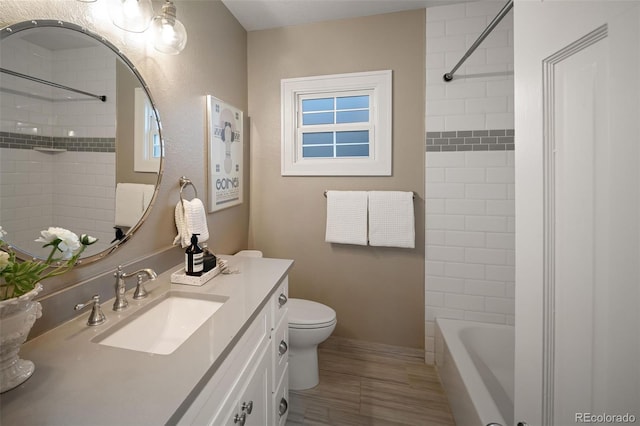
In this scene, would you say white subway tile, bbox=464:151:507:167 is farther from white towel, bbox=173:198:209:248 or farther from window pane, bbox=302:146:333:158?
white towel, bbox=173:198:209:248

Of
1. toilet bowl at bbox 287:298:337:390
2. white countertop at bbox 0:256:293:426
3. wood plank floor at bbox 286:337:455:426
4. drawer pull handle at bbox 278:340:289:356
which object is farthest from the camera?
toilet bowl at bbox 287:298:337:390

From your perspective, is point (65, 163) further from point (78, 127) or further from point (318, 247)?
point (318, 247)

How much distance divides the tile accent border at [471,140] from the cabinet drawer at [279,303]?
4.61ft

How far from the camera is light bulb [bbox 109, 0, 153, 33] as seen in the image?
1.11 m

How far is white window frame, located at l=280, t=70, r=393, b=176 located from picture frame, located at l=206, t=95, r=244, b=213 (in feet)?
1.17

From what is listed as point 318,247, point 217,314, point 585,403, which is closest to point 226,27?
point 318,247

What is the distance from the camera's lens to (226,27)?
2.01m

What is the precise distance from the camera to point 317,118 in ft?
7.56

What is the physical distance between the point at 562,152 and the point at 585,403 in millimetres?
468

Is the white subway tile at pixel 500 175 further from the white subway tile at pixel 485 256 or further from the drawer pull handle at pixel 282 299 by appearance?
the drawer pull handle at pixel 282 299

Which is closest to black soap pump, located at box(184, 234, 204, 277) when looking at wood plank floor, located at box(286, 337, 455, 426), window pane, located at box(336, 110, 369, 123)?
wood plank floor, located at box(286, 337, 455, 426)

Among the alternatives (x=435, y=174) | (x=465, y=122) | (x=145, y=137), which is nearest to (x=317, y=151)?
(x=435, y=174)

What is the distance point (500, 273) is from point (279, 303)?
1596 millimetres

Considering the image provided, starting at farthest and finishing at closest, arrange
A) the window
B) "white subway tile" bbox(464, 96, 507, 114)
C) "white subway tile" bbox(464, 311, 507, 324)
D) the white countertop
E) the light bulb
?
1. "white subway tile" bbox(464, 311, 507, 324)
2. "white subway tile" bbox(464, 96, 507, 114)
3. the window
4. the light bulb
5. the white countertop
